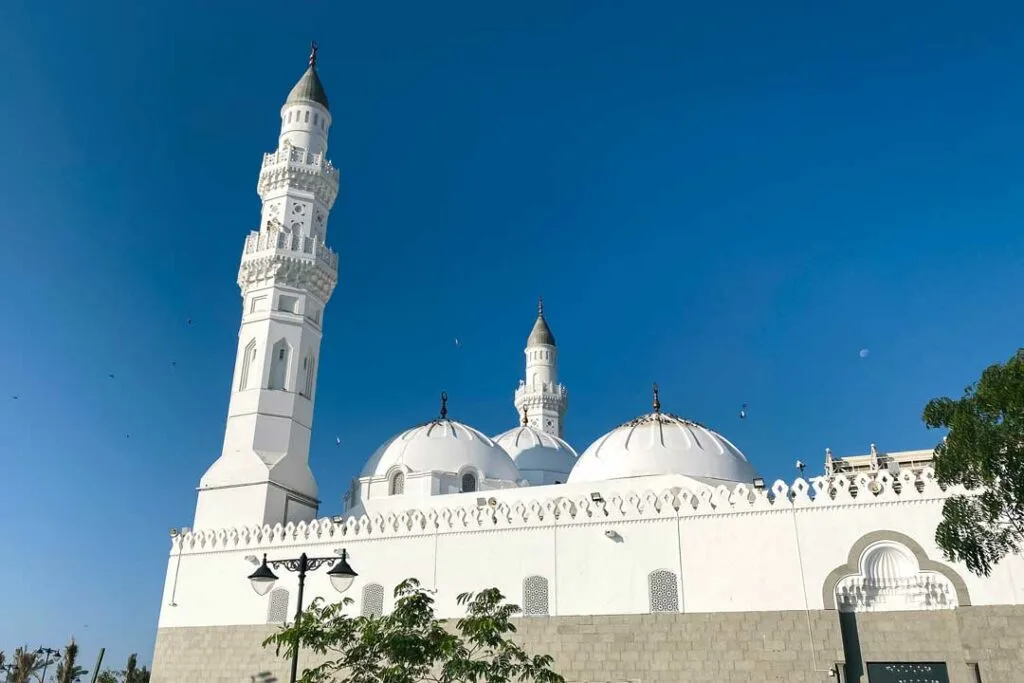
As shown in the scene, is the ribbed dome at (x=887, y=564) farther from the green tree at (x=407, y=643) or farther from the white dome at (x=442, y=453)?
the white dome at (x=442, y=453)

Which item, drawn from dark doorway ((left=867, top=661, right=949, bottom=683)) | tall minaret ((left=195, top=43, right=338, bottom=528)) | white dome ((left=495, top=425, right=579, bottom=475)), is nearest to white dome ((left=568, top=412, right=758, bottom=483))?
white dome ((left=495, top=425, right=579, bottom=475))

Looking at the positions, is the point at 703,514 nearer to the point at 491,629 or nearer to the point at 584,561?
the point at 584,561

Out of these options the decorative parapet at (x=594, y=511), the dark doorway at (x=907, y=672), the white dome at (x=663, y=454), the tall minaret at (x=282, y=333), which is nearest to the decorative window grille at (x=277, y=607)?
the decorative parapet at (x=594, y=511)

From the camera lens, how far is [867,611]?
51.8 feet

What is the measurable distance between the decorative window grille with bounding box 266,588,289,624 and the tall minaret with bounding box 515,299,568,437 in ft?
59.8

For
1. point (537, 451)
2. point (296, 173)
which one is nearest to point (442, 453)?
point (537, 451)

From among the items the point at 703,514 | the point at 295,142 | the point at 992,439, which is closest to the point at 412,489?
the point at 703,514

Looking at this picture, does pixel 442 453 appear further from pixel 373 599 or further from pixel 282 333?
pixel 373 599

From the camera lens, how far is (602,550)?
1780 cm

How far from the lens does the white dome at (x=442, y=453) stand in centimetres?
2516

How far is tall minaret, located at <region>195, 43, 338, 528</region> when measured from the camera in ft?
73.0

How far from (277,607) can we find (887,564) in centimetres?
1334

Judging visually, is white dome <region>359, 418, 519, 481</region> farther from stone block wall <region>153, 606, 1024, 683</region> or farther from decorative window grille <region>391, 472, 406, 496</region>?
stone block wall <region>153, 606, 1024, 683</region>

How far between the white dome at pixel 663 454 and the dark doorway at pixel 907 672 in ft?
24.2
